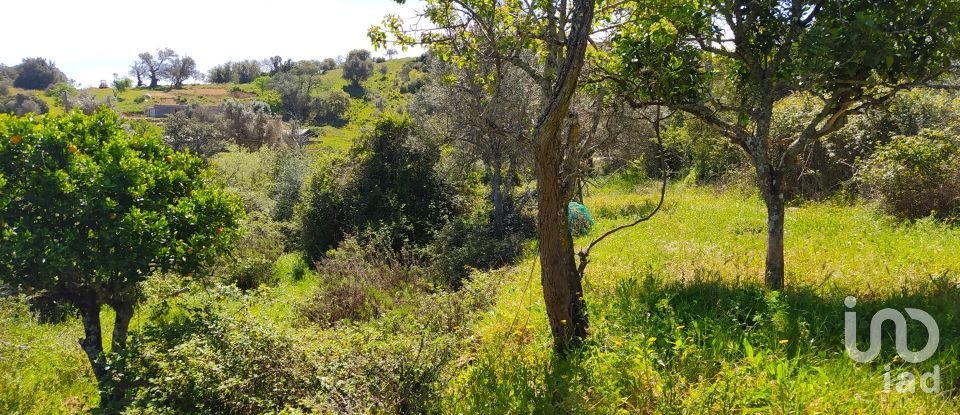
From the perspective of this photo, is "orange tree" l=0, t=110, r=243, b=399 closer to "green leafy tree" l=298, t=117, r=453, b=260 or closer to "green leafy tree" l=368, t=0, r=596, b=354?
"green leafy tree" l=368, t=0, r=596, b=354

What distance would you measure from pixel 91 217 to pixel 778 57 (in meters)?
8.09

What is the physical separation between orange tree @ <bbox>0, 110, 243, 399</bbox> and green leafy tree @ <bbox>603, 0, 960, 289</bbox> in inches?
228

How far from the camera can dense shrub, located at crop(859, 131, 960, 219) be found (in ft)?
26.8

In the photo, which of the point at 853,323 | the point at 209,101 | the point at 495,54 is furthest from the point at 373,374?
the point at 209,101

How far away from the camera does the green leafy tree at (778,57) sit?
439 cm

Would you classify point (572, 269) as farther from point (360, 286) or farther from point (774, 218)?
point (360, 286)

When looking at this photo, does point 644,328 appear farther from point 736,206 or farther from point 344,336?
point 736,206

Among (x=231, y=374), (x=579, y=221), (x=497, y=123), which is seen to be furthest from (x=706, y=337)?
(x=497, y=123)

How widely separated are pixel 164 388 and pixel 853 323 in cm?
587

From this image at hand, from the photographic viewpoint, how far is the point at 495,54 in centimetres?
442

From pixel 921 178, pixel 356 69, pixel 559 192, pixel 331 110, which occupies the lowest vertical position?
pixel 921 178

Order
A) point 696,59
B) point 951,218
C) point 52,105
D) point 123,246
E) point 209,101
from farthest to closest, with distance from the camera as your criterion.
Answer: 1. point 209,101
2. point 52,105
3. point 951,218
4. point 123,246
5. point 696,59

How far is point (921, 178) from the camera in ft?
27.5

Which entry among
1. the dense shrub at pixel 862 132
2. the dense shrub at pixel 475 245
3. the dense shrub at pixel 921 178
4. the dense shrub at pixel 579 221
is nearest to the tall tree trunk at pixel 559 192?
the dense shrub at pixel 475 245
